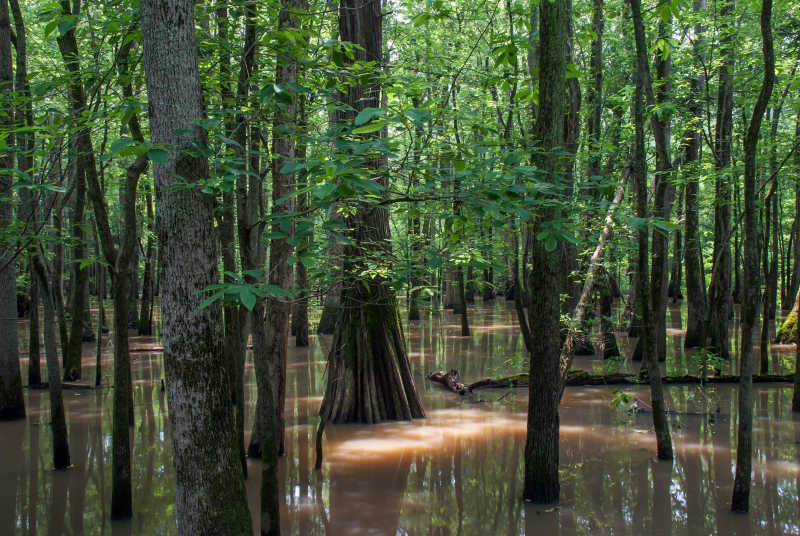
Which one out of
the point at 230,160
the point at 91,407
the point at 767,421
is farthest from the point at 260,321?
the point at 767,421

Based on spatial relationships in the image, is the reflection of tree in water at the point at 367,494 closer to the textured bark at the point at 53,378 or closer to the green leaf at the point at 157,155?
the textured bark at the point at 53,378

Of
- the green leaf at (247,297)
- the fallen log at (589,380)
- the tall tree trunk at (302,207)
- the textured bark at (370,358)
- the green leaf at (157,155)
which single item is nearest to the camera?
the green leaf at (247,297)

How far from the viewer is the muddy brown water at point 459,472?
5.55 metres

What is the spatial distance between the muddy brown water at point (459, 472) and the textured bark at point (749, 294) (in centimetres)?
42

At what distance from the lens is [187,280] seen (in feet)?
10.6

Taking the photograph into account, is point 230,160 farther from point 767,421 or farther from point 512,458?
point 767,421

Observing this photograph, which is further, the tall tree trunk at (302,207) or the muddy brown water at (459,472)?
the muddy brown water at (459,472)

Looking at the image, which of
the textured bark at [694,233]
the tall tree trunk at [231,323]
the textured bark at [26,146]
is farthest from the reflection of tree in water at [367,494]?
the textured bark at [694,233]

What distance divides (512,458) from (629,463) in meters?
1.37

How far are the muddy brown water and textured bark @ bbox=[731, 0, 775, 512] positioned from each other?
421mm

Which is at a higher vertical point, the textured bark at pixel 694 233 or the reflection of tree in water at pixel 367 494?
the textured bark at pixel 694 233

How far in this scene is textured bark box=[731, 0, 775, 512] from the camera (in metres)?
5.26

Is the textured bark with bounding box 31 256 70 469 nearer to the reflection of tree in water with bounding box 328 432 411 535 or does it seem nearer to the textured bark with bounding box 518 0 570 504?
the reflection of tree in water with bounding box 328 432 411 535

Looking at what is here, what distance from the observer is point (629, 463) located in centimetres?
707
